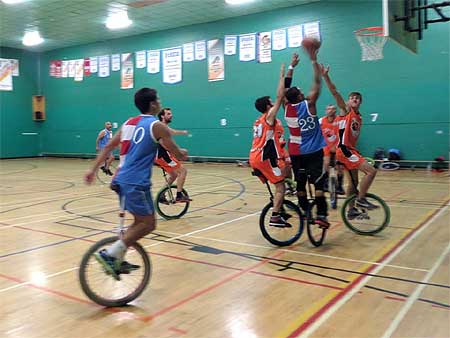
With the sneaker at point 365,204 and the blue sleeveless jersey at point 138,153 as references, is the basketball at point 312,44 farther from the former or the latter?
the blue sleeveless jersey at point 138,153

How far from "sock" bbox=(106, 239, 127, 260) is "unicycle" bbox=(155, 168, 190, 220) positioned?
336 cm

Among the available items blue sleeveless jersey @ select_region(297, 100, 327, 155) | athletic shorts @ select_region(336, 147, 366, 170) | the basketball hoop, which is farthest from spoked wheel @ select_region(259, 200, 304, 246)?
the basketball hoop

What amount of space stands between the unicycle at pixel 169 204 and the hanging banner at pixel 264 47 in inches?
393

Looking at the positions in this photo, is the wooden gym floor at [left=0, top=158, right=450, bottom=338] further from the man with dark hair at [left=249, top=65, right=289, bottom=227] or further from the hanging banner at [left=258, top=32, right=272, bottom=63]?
the hanging banner at [left=258, top=32, right=272, bottom=63]

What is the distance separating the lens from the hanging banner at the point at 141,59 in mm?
19250

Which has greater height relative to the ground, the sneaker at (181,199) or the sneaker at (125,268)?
the sneaker at (181,199)

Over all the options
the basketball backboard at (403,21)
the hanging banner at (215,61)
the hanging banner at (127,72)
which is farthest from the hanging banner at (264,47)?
the basketball backboard at (403,21)

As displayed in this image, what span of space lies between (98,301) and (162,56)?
16448 millimetres

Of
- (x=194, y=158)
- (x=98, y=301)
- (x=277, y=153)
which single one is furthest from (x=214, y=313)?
(x=194, y=158)

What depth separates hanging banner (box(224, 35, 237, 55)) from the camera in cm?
1672

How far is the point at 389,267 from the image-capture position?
4250 millimetres

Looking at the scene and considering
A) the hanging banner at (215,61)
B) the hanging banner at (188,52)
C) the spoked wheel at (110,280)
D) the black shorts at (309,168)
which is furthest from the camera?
the hanging banner at (188,52)

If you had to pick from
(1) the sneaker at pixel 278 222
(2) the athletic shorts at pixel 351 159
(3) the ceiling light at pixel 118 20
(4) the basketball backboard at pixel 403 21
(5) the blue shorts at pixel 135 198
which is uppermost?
(3) the ceiling light at pixel 118 20

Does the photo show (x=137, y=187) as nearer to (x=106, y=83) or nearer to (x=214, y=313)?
(x=214, y=313)
